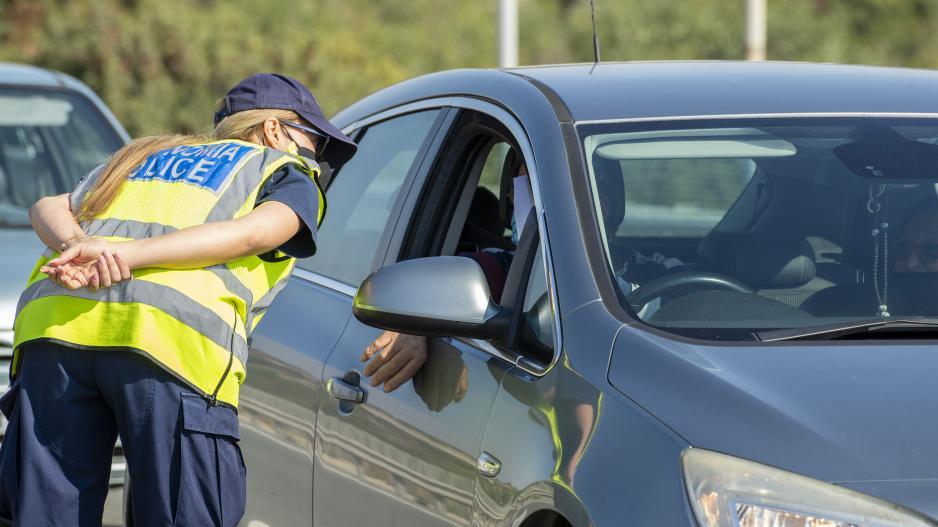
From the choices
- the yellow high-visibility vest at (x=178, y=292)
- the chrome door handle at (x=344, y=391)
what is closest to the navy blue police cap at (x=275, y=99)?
the yellow high-visibility vest at (x=178, y=292)

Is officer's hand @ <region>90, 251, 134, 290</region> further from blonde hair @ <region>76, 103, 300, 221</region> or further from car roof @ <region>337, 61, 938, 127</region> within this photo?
car roof @ <region>337, 61, 938, 127</region>

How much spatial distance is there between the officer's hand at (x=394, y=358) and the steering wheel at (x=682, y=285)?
0.57m

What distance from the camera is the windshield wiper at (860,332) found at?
286cm

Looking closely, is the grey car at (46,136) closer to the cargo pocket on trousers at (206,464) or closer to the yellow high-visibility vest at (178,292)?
the yellow high-visibility vest at (178,292)

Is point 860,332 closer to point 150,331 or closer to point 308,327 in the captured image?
point 150,331

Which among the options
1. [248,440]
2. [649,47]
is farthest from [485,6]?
[248,440]

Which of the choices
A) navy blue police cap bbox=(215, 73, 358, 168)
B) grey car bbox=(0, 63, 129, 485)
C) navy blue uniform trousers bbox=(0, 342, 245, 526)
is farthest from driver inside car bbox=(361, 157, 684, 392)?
grey car bbox=(0, 63, 129, 485)

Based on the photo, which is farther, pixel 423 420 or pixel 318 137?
pixel 318 137

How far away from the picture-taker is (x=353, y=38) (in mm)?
26656

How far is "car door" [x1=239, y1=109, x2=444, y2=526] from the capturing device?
12.7 ft

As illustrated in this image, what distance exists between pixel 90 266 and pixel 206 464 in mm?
483

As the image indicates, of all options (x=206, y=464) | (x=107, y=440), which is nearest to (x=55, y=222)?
(x=107, y=440)

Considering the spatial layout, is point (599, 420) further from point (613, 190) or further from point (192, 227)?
point (192, 227)

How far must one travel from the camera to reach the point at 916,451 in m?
2.42
